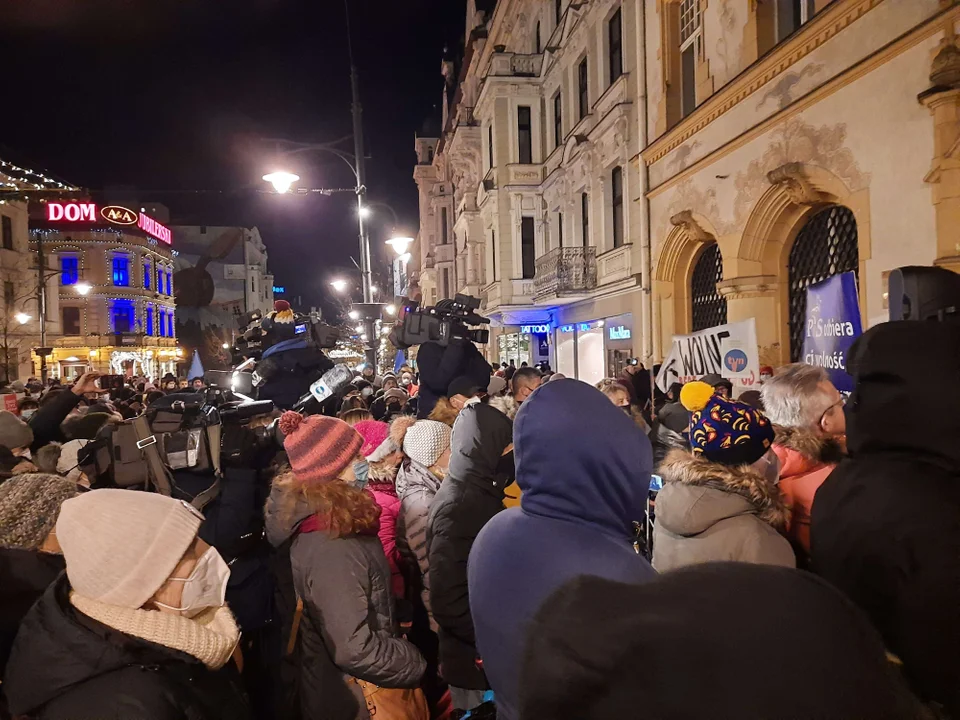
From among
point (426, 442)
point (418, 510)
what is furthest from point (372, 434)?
point (418, 510)

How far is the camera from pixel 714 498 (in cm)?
245

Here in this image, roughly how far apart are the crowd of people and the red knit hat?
0.05 ft

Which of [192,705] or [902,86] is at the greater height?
[902,86]

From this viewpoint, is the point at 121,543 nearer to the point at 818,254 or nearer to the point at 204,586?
the point at 204,586

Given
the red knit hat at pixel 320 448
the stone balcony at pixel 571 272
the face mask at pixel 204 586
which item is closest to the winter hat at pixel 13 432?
the red knit hat at pixel 320 448

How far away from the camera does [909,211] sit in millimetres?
7516

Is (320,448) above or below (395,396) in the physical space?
above

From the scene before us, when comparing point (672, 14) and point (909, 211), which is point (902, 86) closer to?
point (909, 211)

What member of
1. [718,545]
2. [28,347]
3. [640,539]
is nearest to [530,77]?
[640,539]

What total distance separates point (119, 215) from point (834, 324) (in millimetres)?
54155

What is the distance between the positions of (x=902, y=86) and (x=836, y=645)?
29.2 feet

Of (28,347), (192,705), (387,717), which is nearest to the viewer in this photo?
(192,705)

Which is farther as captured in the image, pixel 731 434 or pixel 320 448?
pixel 320 448

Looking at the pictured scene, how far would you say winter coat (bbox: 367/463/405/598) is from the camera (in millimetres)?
3842
